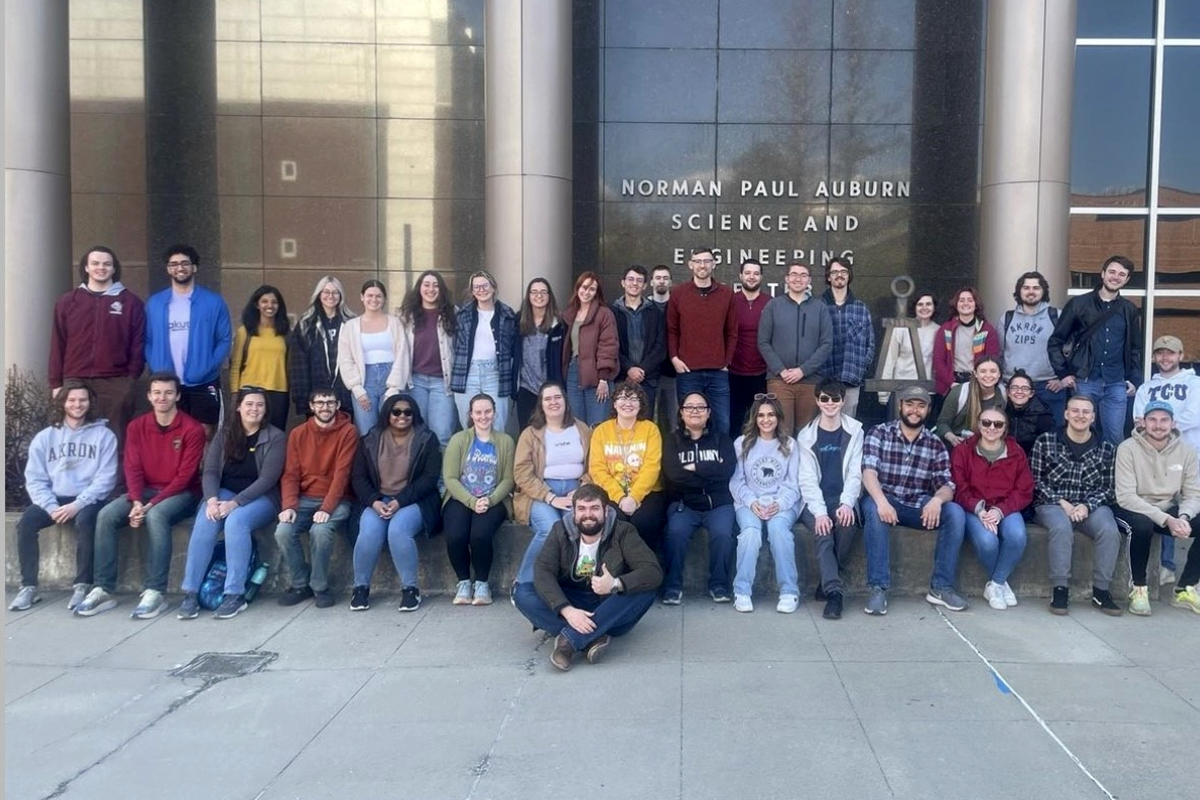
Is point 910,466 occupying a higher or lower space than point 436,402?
lower

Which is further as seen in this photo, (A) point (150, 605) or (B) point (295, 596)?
(B) point (295, 596)

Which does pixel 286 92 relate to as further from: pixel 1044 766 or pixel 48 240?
pixel 1044 766

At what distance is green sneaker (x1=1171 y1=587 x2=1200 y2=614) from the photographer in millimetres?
6844

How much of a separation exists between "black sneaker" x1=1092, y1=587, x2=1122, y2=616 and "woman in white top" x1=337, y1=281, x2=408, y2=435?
532 centimetres

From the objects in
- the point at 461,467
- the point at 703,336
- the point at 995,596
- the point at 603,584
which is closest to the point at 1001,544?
the point at 995,596

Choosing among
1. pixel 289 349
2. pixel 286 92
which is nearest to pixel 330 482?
pixel 289 349

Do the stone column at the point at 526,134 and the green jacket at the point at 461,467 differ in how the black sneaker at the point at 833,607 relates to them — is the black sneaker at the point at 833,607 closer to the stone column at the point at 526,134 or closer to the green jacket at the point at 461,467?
the green jacket at the point at 461,467

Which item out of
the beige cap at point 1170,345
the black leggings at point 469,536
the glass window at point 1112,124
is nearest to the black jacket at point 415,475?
the black leggings at point 469,536

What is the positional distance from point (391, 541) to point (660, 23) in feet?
25.3

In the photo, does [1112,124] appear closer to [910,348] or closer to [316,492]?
[910,348]

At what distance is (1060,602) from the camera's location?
6.79 m

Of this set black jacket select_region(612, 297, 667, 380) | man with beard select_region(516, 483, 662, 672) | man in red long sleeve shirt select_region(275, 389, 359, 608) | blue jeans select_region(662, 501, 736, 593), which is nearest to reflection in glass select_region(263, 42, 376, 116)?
black jacket select_region(612, 297, 667, 380)

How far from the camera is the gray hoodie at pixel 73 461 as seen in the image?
7.34 meters

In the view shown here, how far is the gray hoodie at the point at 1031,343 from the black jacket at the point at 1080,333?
0.14m
